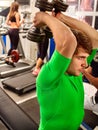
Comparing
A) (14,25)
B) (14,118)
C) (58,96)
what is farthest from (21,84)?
(14,25)

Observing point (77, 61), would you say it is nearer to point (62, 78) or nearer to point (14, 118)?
point (62, 78)

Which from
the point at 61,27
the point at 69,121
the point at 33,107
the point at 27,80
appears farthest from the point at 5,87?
the point at 61,27

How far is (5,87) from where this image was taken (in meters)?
2.52

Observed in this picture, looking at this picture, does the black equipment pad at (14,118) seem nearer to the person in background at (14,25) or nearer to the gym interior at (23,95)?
the gym interior at (23,95)

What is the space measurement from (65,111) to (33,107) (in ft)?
3.57

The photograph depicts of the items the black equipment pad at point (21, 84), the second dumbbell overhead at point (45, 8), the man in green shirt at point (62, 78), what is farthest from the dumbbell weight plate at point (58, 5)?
the black equipment pad at point (21, 84)

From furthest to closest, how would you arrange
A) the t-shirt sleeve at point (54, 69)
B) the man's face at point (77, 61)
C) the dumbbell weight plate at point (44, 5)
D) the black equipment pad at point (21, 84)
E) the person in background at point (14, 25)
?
the person in background at point (14, 25)
the black equipment pad at point (21, 84)
the dumbbell weight plate at point (44, 5)
the man's face at point (77, 61)
the t-shirt sleeve at point (54, 69)

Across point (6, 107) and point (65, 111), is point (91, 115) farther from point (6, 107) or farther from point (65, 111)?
point (65, 111)

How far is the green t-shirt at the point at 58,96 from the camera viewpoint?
2.61 feet

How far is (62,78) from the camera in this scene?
2.98ft

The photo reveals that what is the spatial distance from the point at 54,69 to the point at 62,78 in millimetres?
139

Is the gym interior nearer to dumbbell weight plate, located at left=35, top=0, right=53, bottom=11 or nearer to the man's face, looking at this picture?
dumbbell weight plate, located at left=35, top=0, right=53, bottom=11

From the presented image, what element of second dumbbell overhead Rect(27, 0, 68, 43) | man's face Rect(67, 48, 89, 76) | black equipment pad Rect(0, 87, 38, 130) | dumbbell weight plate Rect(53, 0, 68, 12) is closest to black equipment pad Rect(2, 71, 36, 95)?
black equipment pad Rect(0, 87, 38, 130)

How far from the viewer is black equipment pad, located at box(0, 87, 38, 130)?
4.89ft
